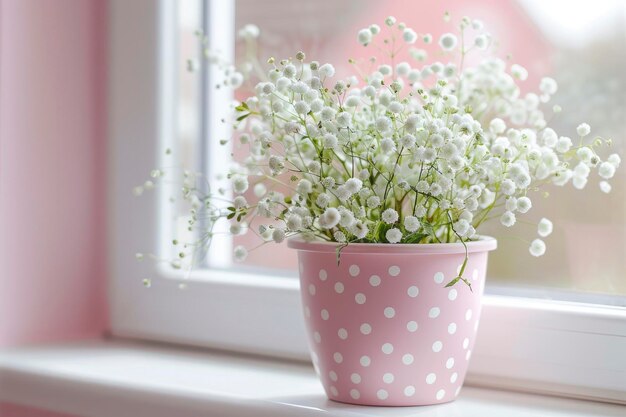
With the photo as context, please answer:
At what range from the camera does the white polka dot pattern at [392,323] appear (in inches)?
31.7

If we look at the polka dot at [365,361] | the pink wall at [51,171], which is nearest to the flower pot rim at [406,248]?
the polka dot at [365,361]

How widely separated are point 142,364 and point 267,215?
39 centimetres

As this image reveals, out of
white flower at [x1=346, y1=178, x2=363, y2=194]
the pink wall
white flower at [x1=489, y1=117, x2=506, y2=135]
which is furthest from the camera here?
the pink wall

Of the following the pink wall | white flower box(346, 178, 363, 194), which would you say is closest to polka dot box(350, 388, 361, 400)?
white flower box(346, 178, 363, 194)

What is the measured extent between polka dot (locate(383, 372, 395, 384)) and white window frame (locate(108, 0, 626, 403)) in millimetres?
165

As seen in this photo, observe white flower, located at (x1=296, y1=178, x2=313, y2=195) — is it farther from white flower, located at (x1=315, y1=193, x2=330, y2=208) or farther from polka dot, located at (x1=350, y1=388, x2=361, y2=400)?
polka dot, located at (x1=350, y1=388, x2=361, y2=400)

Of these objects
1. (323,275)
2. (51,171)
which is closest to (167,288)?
(51,171)

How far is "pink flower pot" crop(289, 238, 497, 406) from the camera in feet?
2.64

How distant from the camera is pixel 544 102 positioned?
0.97 metres

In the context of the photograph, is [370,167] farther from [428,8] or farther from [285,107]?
[428,8]

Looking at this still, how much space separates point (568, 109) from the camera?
0.95m

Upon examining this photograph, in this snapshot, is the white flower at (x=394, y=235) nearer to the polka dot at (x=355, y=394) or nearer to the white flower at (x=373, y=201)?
the white flower at (x=373, y=201)

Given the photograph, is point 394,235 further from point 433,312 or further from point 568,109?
point 568,109

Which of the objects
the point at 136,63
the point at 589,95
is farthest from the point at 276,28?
the point at 589,95
